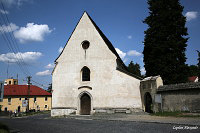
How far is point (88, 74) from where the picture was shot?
2105 centimetres

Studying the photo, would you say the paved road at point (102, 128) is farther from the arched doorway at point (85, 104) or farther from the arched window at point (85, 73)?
the arched window at point (85, 73)

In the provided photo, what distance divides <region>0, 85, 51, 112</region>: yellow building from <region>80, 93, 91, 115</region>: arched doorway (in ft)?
96.6

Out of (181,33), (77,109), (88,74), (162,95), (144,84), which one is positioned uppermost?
(181,33)

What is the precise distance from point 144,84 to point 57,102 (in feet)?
36.0

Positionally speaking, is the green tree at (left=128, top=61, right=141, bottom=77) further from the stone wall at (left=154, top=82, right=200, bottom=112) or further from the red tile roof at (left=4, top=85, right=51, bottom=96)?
the stone wall at (left=154, top=82, right=200, bottom=112)

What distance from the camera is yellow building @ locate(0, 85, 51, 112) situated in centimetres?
4659

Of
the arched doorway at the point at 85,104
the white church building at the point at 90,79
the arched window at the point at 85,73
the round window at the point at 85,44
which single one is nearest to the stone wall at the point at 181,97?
the white church building at the point at 90,79

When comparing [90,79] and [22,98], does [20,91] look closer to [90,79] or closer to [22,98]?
[22,98]

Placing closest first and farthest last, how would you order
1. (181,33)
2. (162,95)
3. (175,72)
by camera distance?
1. (162,95)
2. (175,72)
3. (181,33)

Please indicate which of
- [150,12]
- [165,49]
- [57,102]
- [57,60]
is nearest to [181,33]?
[165,49]

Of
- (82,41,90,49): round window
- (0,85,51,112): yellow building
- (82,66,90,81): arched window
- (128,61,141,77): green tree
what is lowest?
(0,85,51,112): yellow building

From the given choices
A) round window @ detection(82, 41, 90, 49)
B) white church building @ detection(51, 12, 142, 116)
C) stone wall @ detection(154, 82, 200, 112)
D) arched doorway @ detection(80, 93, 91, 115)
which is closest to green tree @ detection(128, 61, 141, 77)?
round window @ detection(82, 41, 90, 49)

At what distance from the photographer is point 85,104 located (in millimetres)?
20375

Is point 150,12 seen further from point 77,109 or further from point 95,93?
point 77,109
